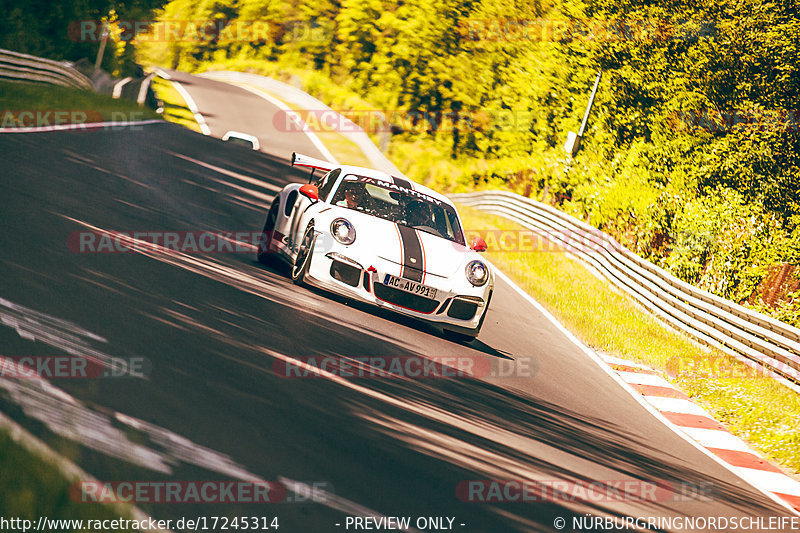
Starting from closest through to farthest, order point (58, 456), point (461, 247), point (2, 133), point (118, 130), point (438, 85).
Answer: point (58, 456)
point (461, 247)
point (2, 133)
point (118, 130)
point (438, 85)

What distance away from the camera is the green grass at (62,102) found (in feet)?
64.0

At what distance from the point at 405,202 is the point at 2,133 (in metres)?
8.36

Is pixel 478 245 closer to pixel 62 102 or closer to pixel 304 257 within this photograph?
pixel 304 257

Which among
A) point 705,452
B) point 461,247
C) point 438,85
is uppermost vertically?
point 438,85

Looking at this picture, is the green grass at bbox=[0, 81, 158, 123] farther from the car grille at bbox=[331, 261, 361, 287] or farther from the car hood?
the car grille at bbox=[331, 261, 361, 287]

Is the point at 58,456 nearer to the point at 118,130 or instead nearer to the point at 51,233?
the point at 51,233

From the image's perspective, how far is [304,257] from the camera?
8953 mm

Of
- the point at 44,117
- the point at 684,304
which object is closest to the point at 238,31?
the point at 44,117

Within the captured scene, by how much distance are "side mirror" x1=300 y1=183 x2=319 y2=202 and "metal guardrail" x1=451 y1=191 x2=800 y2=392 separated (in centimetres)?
658

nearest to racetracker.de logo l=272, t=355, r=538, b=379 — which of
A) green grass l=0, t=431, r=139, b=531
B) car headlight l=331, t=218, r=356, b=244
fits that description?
car headlight l=331, t=218, r=356, b=244

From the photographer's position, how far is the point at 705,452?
27.6 ft

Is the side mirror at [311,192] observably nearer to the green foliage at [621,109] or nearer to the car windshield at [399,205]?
the car windshield at [399,205]

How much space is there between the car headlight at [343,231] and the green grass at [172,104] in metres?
26.3

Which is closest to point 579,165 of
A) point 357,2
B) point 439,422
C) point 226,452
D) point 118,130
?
point 118,130
